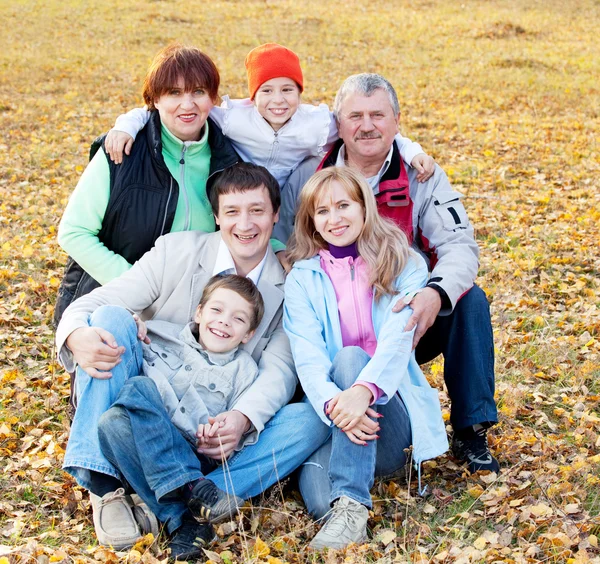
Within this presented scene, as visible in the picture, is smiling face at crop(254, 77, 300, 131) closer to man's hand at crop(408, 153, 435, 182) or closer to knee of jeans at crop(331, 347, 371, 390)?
man's hand at crop(408, 153, 435, 182)

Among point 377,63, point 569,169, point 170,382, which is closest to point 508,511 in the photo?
point 170,382

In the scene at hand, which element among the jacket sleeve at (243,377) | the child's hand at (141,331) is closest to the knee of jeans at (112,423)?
the child's hand at (141,331)

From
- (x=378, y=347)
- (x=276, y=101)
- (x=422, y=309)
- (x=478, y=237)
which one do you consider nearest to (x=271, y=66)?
(x=276, y=101)

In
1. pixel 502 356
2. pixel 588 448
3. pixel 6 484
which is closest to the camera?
pixel 6 484

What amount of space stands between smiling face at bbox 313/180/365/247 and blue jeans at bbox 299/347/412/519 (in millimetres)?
597

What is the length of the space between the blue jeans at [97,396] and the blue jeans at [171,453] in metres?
0.07

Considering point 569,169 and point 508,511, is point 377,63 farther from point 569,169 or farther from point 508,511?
point 508,511

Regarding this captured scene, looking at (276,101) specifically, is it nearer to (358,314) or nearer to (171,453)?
(358,314)

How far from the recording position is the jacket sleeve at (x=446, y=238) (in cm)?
370

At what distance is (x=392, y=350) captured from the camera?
3371mm

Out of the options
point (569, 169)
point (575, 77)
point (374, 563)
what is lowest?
point (374, 563)

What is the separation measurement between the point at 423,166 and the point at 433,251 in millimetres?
477

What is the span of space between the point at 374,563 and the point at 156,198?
2.22m

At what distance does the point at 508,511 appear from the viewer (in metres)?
3.33
